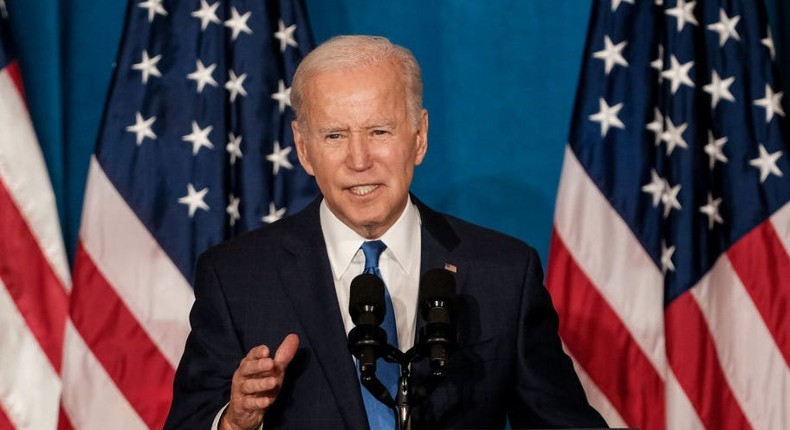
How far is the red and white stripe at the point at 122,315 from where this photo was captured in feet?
11.8

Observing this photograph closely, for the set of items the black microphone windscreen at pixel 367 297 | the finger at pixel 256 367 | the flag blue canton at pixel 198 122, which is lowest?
the finger at pixel 256 367

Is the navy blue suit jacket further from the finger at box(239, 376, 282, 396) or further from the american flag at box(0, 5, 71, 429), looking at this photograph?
the american flag at box(0, 5, 71, 429)

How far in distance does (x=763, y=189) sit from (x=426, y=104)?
1217 mm

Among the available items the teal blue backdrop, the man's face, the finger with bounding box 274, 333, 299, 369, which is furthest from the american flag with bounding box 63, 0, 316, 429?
the finger with bounding box 274, 333, 299, 369

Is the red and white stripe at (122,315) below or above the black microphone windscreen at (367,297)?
above

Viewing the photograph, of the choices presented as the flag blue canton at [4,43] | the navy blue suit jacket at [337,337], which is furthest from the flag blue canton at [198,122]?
the navy blue suit jacket at [337,337]

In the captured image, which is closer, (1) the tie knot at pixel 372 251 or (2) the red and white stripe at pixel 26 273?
(1) the tie knot at pixel 372 251

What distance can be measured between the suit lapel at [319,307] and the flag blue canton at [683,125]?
1361 mm

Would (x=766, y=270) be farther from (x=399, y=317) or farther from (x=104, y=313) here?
(x=104, y=313)

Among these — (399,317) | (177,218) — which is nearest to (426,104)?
(177,218)

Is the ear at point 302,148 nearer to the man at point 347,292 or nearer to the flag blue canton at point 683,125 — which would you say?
the man at point 347,292

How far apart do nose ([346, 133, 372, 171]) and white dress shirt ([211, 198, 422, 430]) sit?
198 millimetres

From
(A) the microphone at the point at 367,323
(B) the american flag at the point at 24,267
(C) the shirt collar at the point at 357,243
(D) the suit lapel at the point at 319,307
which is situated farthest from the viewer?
(B) the american flag at the point at 24,267

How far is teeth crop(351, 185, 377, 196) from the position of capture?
259 cm
